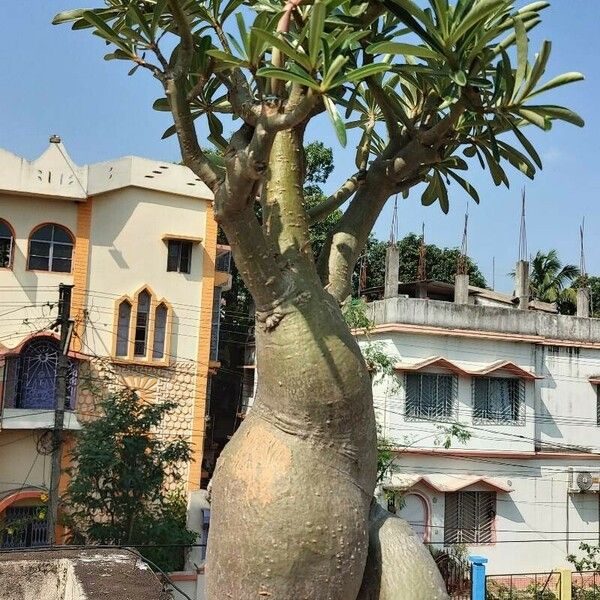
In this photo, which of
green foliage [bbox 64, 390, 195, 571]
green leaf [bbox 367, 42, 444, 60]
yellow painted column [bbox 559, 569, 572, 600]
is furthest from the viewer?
yellow painted column [bbox 559, 569, 572, 600]

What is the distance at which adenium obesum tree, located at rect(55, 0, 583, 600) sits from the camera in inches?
85.8

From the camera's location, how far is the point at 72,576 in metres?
3.86

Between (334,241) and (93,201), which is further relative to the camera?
(93,201)

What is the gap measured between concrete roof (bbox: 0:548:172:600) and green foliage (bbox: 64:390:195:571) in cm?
489

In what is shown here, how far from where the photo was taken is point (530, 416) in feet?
42.3

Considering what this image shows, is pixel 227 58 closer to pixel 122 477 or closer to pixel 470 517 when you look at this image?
pixel 122 477

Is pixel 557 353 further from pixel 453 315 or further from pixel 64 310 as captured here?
pixel 64 310

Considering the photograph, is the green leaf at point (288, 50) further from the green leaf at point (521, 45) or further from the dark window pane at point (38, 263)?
the dark window pane at point (38, 263)

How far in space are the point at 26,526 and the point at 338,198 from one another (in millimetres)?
9622

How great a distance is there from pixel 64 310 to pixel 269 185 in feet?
24.9

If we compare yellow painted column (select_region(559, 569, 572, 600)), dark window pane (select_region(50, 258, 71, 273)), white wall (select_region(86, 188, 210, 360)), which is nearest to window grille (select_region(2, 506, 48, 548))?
white wall (select_region(86, 188, 210, 360))

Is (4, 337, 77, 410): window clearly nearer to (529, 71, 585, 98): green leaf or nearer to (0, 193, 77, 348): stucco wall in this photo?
(0, 193, 77, 348): stucco wall

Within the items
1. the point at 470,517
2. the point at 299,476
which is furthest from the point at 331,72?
the point at 470,517

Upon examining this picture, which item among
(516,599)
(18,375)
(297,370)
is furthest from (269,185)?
(516,599)
